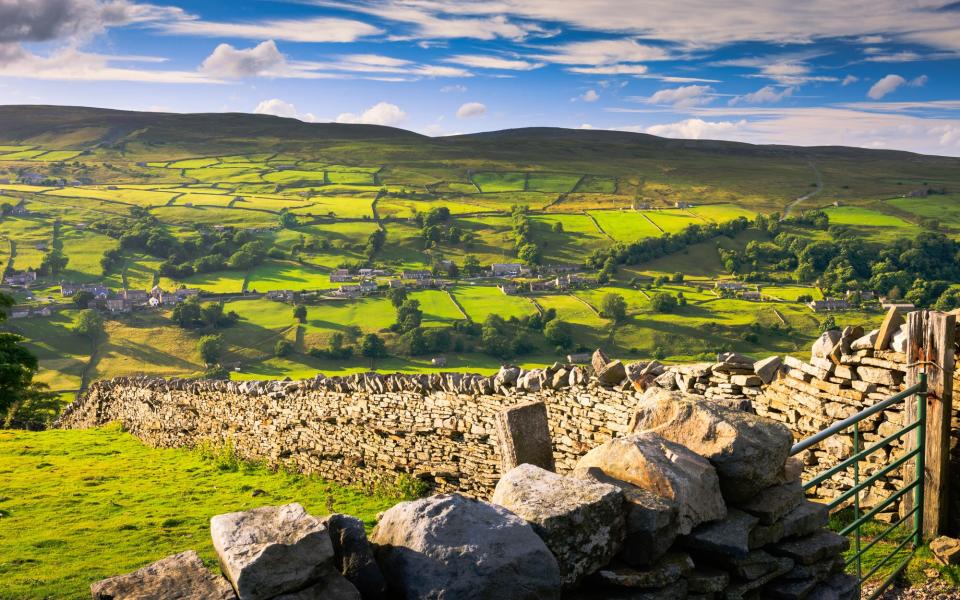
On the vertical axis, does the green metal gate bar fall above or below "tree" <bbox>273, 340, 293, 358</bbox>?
above

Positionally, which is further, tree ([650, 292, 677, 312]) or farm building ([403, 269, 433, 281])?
farm building ([403, 269, 433, 281])

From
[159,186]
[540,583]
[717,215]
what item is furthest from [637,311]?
[159,186]

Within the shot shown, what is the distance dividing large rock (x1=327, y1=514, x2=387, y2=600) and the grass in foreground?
6.44m

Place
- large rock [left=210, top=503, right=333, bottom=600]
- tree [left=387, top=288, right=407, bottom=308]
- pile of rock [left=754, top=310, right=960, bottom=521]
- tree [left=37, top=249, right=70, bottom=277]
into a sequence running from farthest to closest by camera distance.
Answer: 1. tree [left=37, top=249, right=70, bottom=277]
2. tree [left=387, top=288, right=407, bottom=308]
3. pile of rock [left=754, top=310, right=960, bottom=521]
4. large rock [left=210, top=503, right=333, bottom=600]

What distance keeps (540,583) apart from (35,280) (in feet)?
366

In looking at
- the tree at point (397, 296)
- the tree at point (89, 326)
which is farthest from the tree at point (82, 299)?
the tree at point (397, 296)

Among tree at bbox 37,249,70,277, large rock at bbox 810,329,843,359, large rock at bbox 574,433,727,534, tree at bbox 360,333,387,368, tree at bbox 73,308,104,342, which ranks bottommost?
tree at bbox 360,333,387,368

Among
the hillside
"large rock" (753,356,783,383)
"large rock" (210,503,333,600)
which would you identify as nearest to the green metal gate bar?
"large rock" (753,356,783,383)

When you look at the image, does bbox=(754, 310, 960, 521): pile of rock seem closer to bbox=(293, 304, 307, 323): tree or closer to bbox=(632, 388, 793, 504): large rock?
bbox=(632, 388, 793, 504): large rock

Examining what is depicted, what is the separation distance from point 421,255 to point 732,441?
108 metres

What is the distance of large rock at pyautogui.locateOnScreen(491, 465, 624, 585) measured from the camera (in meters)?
4.16

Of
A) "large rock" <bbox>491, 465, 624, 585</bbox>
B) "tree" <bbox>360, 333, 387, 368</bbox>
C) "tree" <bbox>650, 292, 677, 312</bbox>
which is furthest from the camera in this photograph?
"tree" <bbox>650, 292, 677, 312</bbox>

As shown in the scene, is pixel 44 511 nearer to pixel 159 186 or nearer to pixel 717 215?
pixel 717 215

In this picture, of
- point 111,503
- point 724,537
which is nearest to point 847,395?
point 724,537
